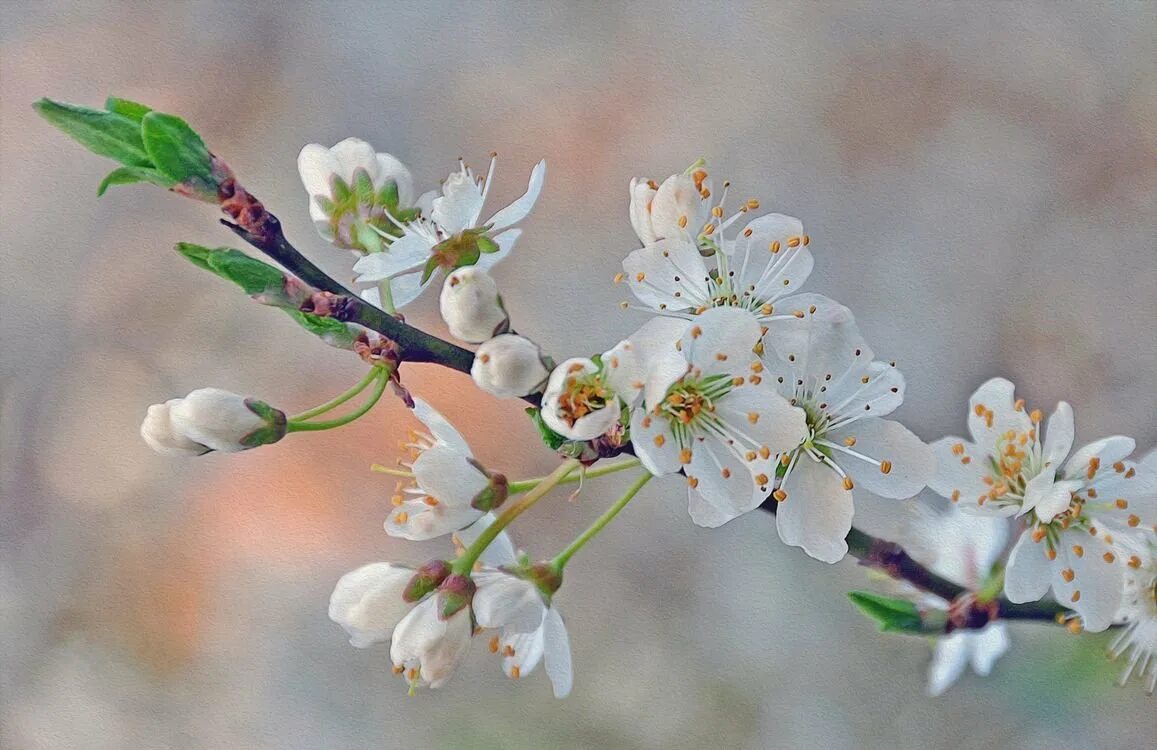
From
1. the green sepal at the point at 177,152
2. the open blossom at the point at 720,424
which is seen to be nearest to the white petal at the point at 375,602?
the open blossom at the point at 720,424

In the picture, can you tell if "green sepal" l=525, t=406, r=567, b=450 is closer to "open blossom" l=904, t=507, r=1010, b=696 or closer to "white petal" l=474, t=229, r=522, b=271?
"white petal" l=474, t=229, r=522, b=271

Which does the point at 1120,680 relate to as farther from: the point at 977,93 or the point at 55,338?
the point at 55,338

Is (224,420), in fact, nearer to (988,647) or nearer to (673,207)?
(673,207)

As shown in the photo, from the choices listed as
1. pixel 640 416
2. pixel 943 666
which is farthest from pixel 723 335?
pixel 943 666

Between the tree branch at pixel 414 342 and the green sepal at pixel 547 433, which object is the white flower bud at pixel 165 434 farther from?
the green sepal at pixel 547 433

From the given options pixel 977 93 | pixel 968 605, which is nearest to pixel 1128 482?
pixel 968 605

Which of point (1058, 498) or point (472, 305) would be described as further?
point (1058, 498)
